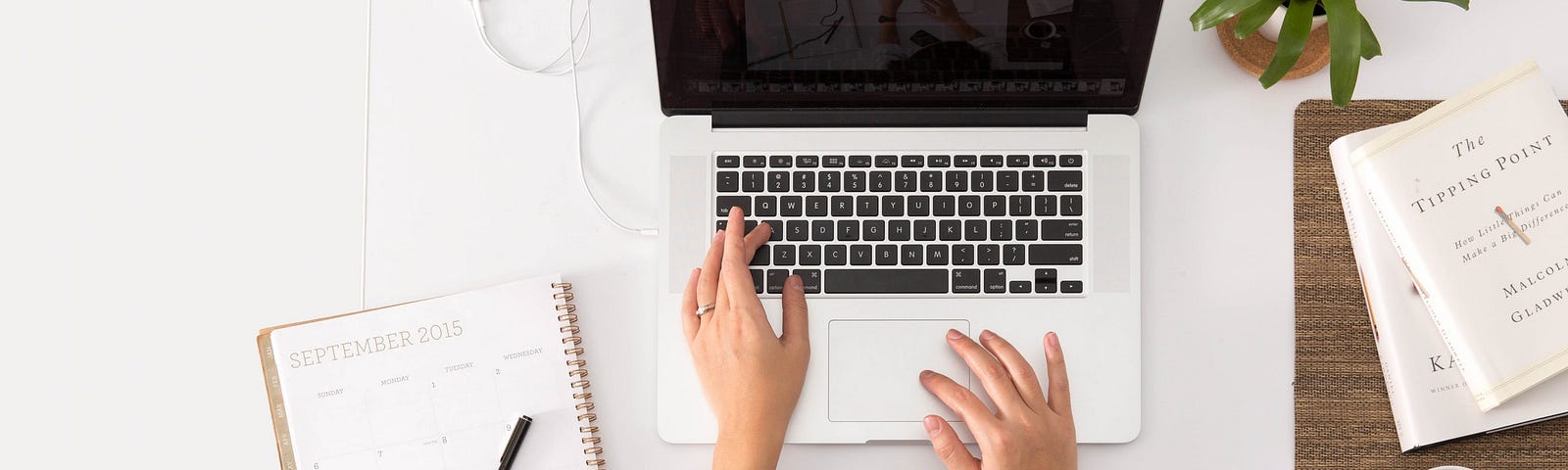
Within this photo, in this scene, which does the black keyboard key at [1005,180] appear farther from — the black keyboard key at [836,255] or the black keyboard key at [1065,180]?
the black keyboard key at [836,255]

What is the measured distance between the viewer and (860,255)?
2.67 feet

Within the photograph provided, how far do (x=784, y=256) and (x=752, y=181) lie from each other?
69 millimetres

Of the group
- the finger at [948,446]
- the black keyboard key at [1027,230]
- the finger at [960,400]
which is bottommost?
the finger at [948,446]

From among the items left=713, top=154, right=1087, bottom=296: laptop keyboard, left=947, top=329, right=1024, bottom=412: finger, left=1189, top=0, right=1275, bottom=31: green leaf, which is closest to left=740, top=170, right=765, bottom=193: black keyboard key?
left=713, top=154, right=1087, bottom=296: laptop keyboard

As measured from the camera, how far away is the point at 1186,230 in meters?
0.84

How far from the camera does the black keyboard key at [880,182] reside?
2.69 feet

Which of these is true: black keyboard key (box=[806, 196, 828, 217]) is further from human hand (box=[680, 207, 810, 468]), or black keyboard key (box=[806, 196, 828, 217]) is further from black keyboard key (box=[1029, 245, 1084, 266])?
black keyboard key (box=[1029, 245, 1084, 266])

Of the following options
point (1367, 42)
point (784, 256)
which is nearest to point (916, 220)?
point (784, 256)

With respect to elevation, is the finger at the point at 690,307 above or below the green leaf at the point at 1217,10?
below

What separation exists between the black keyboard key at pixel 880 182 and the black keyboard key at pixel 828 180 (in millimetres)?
27

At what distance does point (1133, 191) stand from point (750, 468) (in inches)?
15.5

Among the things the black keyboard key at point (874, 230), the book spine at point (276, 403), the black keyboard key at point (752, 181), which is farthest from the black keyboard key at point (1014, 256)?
the book spine at point (276, 403)

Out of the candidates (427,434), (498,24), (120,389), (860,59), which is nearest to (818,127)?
(860,59)

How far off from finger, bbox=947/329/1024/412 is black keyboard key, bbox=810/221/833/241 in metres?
0.13
